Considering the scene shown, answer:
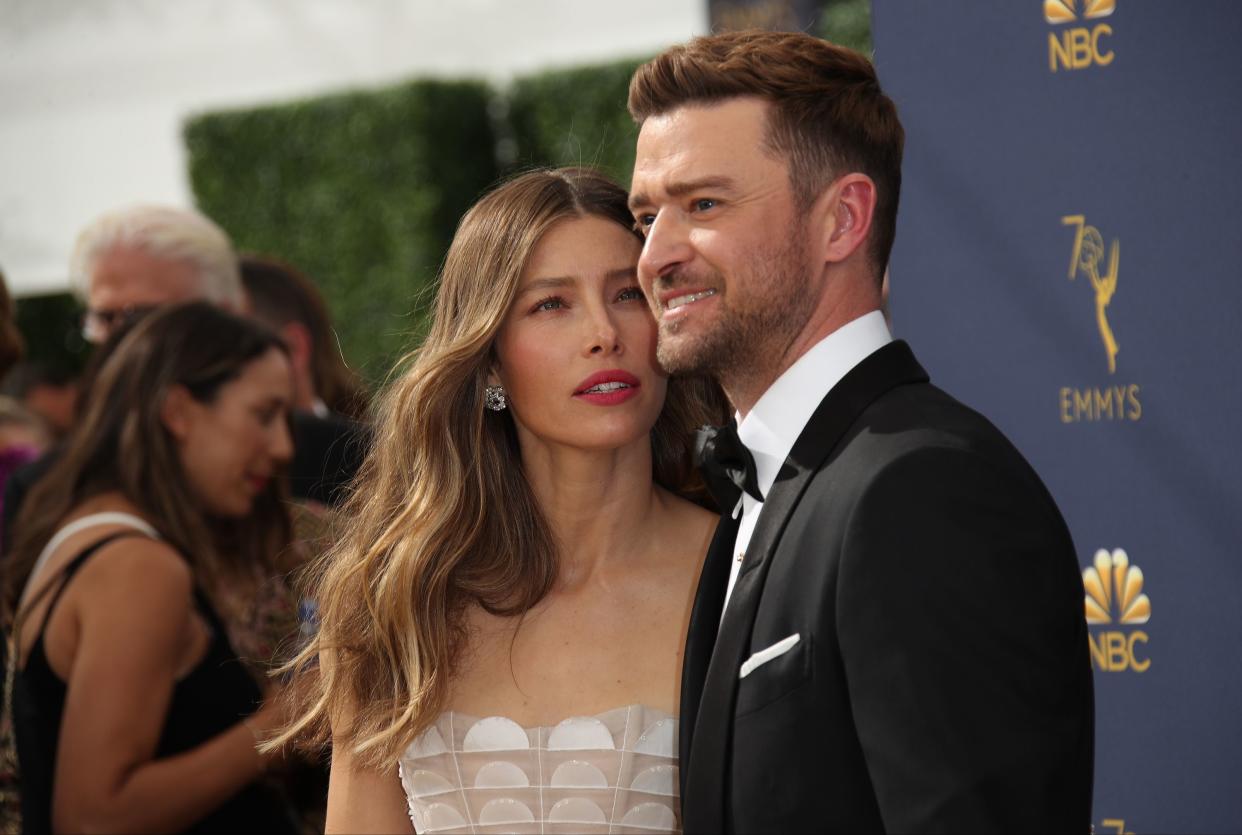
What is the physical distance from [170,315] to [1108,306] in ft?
8.13

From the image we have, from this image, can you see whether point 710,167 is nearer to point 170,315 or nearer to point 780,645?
point 780,645

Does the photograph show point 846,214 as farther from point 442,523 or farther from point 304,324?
point 304,324

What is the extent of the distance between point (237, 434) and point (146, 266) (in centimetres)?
122

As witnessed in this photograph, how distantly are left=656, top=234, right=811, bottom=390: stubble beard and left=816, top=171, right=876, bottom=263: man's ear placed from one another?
5 cm

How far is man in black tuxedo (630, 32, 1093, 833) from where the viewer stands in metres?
1.44

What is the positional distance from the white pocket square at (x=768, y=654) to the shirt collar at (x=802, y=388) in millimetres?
253

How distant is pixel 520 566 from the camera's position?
2.53m

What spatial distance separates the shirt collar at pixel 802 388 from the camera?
179 cm

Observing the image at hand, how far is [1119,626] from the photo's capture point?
2.35 meters

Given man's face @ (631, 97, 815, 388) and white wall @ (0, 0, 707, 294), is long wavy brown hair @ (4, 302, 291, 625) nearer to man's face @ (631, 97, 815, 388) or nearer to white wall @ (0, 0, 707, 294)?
man's face @ (631, 97, 815, 388)

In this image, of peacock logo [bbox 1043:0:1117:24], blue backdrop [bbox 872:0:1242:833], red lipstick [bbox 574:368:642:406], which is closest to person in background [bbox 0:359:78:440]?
red lipstick [bbox 574:368:642:406]

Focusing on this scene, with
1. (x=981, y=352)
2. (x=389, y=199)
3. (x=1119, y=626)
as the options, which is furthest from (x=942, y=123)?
(x=389, y=199)

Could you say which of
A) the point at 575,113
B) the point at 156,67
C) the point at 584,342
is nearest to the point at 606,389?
the point at 584,342

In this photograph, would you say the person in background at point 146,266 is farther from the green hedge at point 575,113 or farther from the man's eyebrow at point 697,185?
the green hedge at point 575,113
